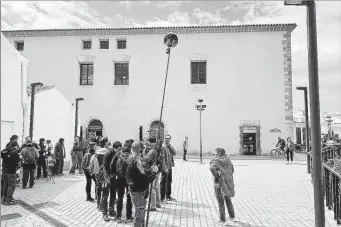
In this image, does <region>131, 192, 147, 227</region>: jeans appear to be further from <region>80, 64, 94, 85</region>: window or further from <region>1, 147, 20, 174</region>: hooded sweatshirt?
<region>80, 64, 94, 85</region>: window

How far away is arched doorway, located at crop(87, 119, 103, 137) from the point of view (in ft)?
87.9

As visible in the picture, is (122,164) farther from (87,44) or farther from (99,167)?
(87,44)

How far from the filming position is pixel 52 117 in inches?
603

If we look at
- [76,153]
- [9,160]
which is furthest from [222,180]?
[76,153]

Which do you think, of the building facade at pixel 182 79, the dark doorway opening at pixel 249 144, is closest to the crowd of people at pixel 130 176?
the building facade at pixel 182 79

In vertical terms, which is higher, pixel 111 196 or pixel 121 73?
pixel 121 73

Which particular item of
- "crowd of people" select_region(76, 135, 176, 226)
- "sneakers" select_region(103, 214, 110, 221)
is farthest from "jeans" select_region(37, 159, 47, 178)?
"sneakers" select_region(103, 214, 110, 221)

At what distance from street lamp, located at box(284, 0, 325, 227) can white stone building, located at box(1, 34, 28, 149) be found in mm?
9512

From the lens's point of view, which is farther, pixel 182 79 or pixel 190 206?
pixel 182 79

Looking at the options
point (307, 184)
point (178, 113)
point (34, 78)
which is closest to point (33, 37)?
point (34, 78)

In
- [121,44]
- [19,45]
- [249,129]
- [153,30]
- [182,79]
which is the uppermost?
[153,30]

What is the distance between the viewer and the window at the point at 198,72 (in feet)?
87.8

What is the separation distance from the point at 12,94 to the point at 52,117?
3.26 metres

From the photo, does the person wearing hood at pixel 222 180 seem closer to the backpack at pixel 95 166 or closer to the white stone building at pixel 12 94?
the backpack at pixel 95 166
